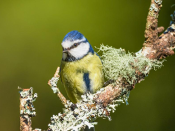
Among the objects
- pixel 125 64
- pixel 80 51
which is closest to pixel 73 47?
pixel 80 51

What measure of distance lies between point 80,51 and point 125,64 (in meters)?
0.37

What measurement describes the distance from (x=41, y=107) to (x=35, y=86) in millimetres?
149

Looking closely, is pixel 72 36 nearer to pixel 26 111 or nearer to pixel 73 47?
pixel 73 47

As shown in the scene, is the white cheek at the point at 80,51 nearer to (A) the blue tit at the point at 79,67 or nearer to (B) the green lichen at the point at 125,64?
(A) the blue tit at the point at 79,67

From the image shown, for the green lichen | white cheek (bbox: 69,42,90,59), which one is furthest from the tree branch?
white cheek (bbox: 69,42,90,59)

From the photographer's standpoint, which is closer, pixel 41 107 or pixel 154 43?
pixel 154 43

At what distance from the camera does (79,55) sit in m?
1.22

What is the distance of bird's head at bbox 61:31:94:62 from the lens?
1.19m

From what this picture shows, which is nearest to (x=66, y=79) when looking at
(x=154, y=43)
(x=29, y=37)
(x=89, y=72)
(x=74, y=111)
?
(x=89, y=72)

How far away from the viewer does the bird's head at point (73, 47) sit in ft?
3.89

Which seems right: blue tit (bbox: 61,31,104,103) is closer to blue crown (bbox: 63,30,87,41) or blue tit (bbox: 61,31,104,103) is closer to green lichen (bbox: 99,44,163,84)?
blue crown (bbox: 63,30,87,41)

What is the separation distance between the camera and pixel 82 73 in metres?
1.21

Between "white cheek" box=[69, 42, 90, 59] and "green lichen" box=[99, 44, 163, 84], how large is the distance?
0.19 meters

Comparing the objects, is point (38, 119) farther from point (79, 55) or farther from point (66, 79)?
point (79, 55)
